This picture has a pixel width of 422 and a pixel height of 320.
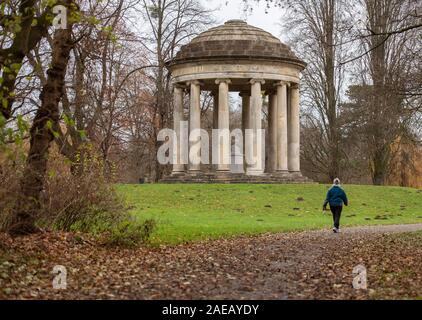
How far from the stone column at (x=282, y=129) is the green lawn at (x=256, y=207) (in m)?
3.51

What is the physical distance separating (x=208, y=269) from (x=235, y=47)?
2463 centimetres

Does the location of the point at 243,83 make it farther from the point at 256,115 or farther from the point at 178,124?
the point at 178,124

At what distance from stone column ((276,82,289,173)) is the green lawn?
11.5ft

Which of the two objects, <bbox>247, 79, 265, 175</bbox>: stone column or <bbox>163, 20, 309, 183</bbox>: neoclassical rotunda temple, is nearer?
<bbox>163, 20, 309, 183</bbox>: neoclassical rotunda temple

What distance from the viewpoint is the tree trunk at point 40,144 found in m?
11.7

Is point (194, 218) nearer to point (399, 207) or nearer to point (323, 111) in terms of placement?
point (399, 207)

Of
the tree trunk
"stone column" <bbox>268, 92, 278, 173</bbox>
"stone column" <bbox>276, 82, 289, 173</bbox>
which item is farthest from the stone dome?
the tree trunk

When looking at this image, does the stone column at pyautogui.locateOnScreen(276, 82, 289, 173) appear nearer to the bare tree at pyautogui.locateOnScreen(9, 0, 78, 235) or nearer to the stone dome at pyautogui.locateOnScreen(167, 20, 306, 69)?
the stone dome at pyautogui.locateOnScreen(167, 20, 306, 69)

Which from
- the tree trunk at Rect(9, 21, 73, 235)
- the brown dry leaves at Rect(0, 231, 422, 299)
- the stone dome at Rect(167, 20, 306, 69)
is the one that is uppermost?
the stone dome at Rect(167, 20, 306, 69)

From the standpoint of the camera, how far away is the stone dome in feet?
110

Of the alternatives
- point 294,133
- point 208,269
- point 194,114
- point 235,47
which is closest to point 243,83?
point 235,47

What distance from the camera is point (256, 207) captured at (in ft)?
86.8

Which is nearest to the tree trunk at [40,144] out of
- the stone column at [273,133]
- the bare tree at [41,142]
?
the bare tree at [41,142]
